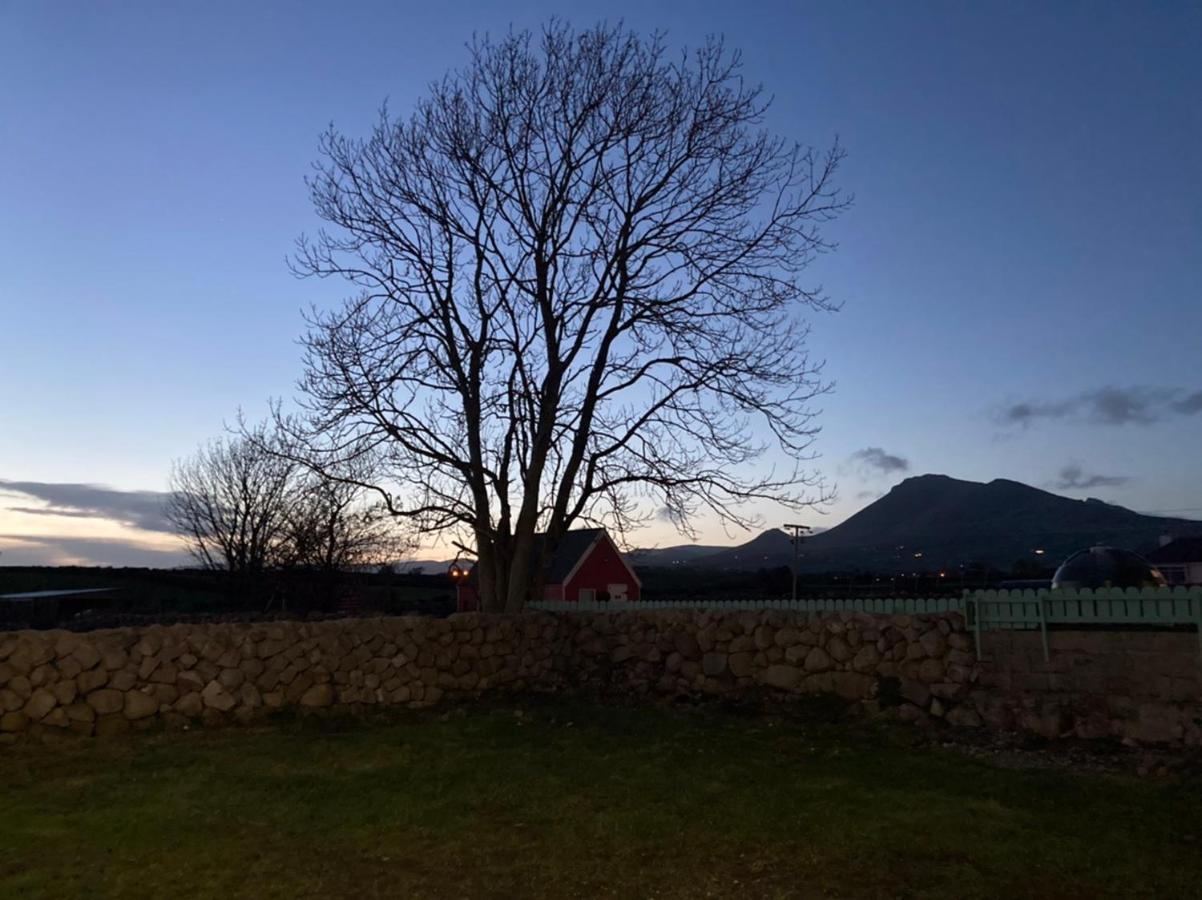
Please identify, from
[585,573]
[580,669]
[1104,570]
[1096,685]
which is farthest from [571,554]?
[1096,685]

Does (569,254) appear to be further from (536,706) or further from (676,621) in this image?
(536,706)

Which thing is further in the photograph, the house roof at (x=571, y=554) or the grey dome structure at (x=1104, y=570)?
the house roof at (x=571, y=554)

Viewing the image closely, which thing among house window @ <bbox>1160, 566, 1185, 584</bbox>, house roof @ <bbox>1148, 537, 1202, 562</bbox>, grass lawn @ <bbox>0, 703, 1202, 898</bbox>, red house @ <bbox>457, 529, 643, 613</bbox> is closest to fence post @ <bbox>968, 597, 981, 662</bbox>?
grass lawn @ <bbox>0, 703, 1202, 898</bbox>

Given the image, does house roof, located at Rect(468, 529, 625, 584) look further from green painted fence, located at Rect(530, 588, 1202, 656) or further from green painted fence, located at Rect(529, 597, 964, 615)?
green painted fence, located at Rect(530, 588, 1202, 656)

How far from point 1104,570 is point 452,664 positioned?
8859mm

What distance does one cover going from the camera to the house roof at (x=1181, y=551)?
4612 centimetres

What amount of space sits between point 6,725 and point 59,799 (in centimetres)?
257

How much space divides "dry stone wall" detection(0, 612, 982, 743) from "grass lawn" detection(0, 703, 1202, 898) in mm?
679

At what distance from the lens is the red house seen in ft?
118

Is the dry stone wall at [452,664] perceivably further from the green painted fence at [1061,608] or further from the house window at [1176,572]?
the house window at [1176,572]

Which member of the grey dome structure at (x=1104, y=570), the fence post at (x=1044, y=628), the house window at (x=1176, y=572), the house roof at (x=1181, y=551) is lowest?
the fence post at (x=1044, y=628)

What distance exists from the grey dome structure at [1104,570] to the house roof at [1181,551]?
3780 cm

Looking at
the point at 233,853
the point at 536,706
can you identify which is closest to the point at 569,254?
the point at 536,706

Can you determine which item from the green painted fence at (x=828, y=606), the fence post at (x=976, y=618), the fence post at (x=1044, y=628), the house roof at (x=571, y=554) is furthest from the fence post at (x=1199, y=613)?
the house roof at (x=571, y=554)
